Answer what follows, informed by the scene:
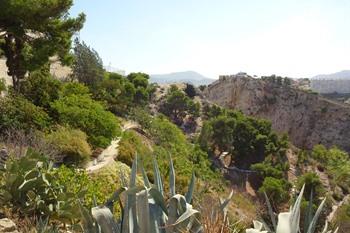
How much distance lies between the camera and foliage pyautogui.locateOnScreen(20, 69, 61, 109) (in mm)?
16219

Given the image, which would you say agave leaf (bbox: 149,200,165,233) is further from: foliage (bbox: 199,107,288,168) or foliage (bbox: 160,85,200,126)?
A: foliage (bbox: 160,85,200,126)

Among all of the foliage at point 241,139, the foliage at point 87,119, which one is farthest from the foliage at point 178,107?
the foliage at point 87,119

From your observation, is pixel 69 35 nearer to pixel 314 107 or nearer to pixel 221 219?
pixel 221 219

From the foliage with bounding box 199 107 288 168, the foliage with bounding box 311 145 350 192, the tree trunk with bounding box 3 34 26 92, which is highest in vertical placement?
the tree trunk with bounding box 3 34 26 92

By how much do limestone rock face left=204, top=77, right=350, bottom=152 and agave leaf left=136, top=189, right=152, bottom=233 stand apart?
6702 centimetres

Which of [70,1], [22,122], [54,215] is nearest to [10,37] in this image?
[70,1]

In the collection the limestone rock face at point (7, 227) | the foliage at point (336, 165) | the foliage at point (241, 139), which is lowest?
the foliage at point (336, 165)

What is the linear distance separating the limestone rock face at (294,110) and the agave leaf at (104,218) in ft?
220

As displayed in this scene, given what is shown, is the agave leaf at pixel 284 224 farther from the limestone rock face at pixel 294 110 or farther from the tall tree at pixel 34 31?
the limestone rock face at pixel 294 110

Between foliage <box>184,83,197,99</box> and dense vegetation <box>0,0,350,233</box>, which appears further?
foliage <box>184,83,197,99</box>

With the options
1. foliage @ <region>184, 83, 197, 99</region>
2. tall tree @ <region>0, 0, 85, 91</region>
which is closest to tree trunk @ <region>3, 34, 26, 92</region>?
tall tree @ <region>0, 0, 85, 91</region>

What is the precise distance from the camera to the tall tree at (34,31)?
14.4m

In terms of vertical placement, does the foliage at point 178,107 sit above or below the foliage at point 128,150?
below

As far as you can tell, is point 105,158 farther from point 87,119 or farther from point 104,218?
point 104,218
